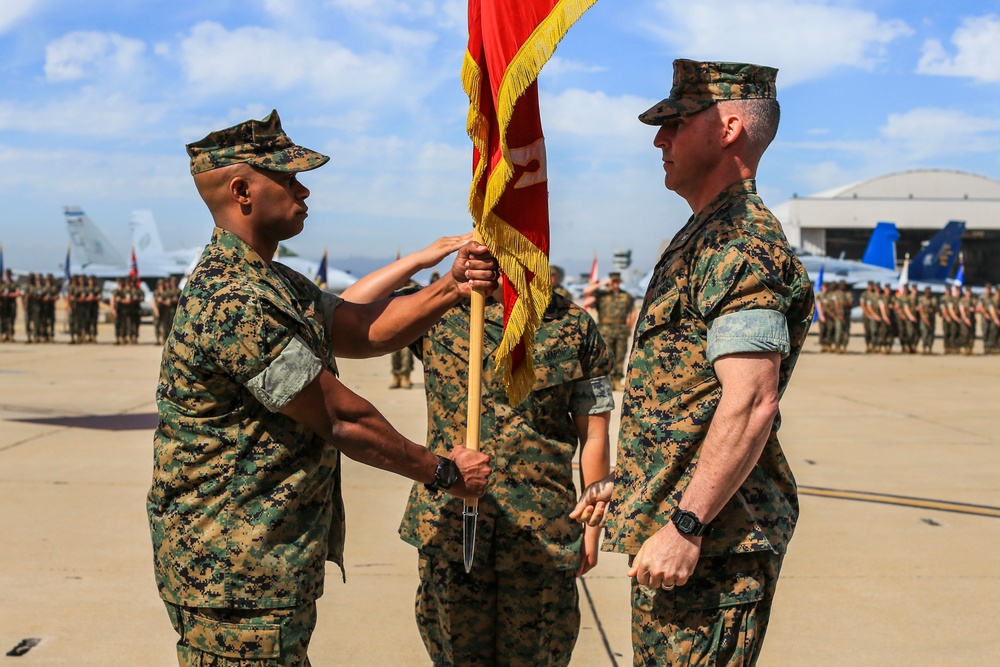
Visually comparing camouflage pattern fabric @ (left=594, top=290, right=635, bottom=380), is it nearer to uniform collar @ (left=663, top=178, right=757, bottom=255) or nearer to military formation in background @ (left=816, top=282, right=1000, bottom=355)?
military formation in background @ (left=816, top=282, right=1000, bottom=355)

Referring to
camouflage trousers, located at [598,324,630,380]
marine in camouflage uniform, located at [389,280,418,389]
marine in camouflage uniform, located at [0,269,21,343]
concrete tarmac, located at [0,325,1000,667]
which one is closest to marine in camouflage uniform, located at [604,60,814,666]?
concrete tarmac, located at [0,325,1000,667]

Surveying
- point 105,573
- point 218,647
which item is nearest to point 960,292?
point 105,573

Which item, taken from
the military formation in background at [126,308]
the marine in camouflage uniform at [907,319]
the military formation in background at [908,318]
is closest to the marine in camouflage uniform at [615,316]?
the military formation in background at [908,318]

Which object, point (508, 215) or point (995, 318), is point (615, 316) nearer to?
point (508, 215)

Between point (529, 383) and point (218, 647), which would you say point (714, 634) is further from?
point (218, 647)

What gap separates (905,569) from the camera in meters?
5.69

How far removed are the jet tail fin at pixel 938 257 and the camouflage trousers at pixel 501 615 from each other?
37.7 m

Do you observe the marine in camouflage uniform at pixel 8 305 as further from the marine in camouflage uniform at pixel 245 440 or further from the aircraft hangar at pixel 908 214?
the aircraft hangar at pixel 908 214

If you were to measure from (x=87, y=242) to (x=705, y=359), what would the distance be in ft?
157

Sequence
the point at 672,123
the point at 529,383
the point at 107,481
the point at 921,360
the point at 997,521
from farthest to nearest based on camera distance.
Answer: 1. the point at 921,360
2. the point at 107,481
3. the point at 997,521
4. the point at 529,383
5. the point at 672,123

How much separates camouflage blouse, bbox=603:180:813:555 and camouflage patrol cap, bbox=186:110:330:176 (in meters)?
1.06

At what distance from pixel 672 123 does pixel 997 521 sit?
5507mm

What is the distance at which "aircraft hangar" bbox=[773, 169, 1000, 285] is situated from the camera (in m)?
Answer: 67.6

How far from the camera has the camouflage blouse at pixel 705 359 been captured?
7.67 ft
